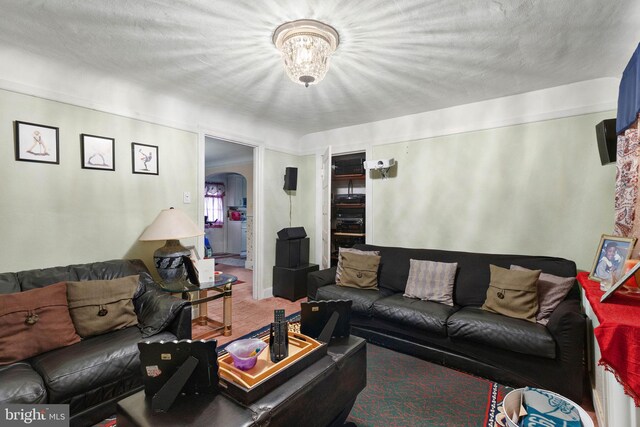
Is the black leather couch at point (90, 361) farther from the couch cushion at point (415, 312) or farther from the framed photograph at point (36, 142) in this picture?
the couch cushion at point (415, 312)

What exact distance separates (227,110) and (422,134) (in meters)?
2.42

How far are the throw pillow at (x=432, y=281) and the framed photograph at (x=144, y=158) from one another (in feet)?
9.52

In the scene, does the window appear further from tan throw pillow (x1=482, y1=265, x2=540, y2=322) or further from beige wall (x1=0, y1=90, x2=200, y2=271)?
tan throw pillow (x1=482, y1=265, x2=540, y2=322)

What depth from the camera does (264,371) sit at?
1.43m

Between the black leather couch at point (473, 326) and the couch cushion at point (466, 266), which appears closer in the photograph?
the black leather couch at point (473, 326)

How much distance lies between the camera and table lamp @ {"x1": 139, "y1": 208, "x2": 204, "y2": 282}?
2.75 m

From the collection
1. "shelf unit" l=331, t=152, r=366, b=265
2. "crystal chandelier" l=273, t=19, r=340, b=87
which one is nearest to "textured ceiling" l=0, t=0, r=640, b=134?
"crystal chandelier" l=273, t=19, r=340, b=87

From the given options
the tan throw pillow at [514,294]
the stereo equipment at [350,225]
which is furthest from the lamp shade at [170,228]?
the tan throw pillow at [514,294]

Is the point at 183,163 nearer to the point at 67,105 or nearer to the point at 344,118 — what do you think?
the point at 67,105

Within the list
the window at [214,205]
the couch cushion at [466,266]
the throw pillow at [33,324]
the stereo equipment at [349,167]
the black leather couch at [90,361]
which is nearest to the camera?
the black leather couch at [90,361]

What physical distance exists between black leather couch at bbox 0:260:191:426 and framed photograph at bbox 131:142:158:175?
39.6 inches

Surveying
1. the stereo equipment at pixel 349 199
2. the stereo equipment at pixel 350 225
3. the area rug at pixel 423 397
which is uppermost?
A: the stereo equipment at pixel 349 199

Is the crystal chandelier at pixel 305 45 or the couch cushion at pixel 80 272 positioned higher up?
the crystal chandelier at pixel 305 45

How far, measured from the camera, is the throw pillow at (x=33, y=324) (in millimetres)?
1771
